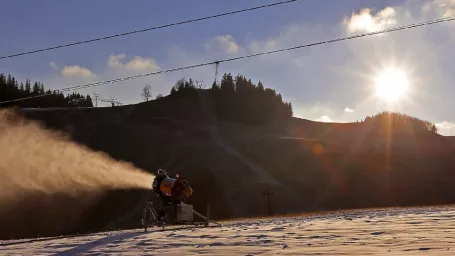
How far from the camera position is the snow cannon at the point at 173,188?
20625mm

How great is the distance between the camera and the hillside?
7338 cm

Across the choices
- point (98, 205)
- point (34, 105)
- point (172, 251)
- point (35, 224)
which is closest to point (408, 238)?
point (172, 251)

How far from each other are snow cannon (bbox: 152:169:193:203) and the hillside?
38.6 m

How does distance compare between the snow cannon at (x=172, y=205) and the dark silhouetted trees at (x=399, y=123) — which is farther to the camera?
the dark silhouetted trees at (x=399, y=123)

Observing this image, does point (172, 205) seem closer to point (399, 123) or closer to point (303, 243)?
point (303, 243)

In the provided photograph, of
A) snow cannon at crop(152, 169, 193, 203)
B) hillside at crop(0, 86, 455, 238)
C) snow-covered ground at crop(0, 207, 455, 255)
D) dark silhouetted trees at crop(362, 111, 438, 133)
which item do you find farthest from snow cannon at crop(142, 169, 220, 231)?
dark silhouetted trees at crop(362, 111, 438, 133)

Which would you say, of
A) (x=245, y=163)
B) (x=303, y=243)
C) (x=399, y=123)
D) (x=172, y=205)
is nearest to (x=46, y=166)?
(x=172, y=205)

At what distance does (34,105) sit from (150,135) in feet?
228

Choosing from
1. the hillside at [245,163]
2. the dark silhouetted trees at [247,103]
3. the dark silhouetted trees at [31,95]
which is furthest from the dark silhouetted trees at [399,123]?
the dark silhouetted trees at [31,95]

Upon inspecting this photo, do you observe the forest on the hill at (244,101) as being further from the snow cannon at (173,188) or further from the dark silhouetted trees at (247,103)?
the snow cannon at (173,188)

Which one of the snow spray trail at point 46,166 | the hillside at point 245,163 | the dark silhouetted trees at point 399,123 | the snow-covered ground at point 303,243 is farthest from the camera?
the dark silhouetted trees at point 399,123

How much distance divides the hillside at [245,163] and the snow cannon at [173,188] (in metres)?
38.6

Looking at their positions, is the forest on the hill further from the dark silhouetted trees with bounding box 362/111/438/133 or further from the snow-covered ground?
the snow-covered ground

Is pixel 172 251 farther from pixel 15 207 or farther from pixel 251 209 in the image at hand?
pixel 251 209
